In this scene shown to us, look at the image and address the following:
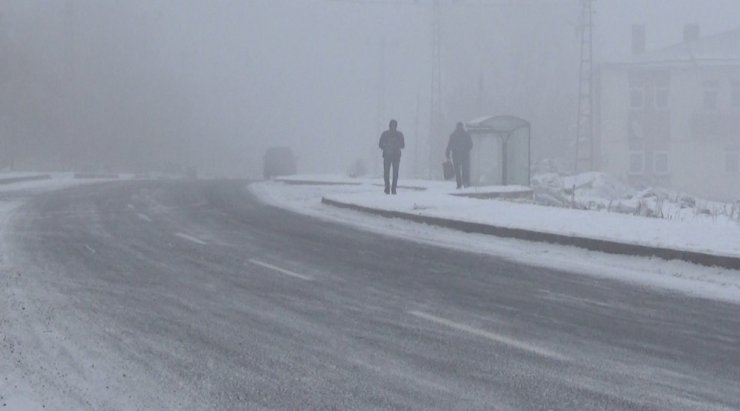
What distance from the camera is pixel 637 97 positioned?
54.5 meters

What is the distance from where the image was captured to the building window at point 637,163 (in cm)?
5491

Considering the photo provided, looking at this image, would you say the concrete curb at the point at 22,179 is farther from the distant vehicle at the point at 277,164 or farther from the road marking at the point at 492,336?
the road marking at the point at 492,336

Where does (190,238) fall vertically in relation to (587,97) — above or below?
below

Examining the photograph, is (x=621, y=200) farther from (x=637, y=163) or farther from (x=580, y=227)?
(x=637, y=163)

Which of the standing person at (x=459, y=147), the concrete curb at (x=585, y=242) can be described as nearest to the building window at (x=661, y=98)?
the standing person at (x=459, y=147)

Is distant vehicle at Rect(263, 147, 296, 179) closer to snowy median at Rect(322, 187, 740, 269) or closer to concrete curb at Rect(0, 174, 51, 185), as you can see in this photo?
concrete curb at Rect(0, 174, 51, 185)

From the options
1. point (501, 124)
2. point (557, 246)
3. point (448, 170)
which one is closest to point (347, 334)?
point (557, 246)

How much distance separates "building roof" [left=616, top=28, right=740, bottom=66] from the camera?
53375 mm

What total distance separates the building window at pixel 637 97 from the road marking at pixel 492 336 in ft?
156

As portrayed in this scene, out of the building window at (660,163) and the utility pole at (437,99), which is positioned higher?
the utility pole at (437,99)

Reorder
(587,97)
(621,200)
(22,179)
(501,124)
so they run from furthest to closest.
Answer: (587,97) < (22,179) < (621,200) < (501,124)

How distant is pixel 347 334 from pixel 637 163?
4912 cm

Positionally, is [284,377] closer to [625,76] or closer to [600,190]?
[600,190]

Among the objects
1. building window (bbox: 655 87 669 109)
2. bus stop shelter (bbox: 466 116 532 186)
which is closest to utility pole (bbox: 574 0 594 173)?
building window (bbox: 655 87 669 109)
